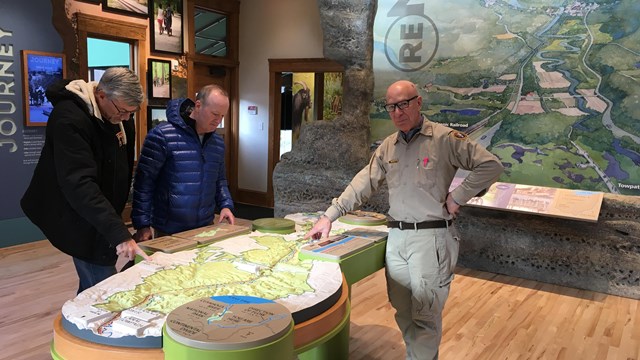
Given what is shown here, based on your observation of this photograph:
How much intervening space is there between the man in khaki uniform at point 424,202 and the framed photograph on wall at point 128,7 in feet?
15.6

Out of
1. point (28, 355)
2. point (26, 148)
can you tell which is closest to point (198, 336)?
point (28, 355)

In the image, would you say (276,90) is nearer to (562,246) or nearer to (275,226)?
(562,246)

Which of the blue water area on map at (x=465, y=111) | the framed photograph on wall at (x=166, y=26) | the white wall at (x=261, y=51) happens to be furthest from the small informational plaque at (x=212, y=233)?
the white wall at (x=261, y=51)

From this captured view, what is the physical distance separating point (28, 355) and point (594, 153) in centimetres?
489

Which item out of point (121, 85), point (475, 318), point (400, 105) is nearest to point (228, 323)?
point (121, 85)

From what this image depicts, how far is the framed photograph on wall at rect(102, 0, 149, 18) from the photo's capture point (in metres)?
6.03

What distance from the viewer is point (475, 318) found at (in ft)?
12.5

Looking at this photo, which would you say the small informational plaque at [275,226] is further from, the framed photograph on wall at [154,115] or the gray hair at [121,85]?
the framed photograph on wall at [154,115]

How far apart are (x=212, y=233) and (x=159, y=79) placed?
467cm

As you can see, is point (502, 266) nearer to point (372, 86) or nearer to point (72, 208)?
point (372, 86)

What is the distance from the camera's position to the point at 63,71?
18.3ft

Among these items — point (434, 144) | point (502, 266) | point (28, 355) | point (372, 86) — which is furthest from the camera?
point (372, 86)

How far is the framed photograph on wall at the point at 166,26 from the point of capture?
6.58 m

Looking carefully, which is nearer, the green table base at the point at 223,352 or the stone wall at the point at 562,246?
the green table base at the point at 223,352
